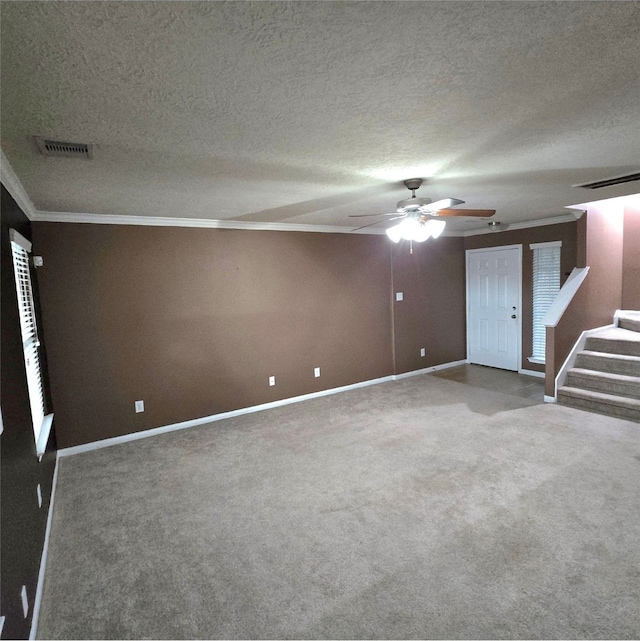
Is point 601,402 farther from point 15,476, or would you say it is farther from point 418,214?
point 15,476

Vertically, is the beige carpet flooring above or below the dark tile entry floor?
below

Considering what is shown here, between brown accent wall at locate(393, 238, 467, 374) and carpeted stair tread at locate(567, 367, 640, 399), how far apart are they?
7.02ft

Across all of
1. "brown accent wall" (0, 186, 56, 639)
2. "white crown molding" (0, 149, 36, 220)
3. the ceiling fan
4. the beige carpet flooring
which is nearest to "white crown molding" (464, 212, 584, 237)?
the beige carpet flooring

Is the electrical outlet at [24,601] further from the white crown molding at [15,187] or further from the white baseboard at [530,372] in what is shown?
the white baseboard at [530,372]

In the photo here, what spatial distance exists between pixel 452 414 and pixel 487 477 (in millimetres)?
1455

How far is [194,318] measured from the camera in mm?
4547

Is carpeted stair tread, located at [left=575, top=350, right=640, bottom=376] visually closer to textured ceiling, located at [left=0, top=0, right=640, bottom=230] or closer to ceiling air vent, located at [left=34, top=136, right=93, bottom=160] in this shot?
textured ceiling, located at [left=0, top=0, right=640, bottom=230]

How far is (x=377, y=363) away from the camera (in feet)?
19.9

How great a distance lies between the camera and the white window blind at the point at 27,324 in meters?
2.66

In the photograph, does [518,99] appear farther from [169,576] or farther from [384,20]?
[169,576]

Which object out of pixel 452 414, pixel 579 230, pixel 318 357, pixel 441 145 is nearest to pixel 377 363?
pixel 318 357

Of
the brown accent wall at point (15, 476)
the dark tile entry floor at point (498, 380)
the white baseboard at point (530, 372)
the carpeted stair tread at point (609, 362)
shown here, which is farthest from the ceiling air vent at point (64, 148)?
the white baseboard at point (530, 372)

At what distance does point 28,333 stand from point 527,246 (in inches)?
249

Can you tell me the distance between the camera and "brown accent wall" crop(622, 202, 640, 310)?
5598 millimetres
